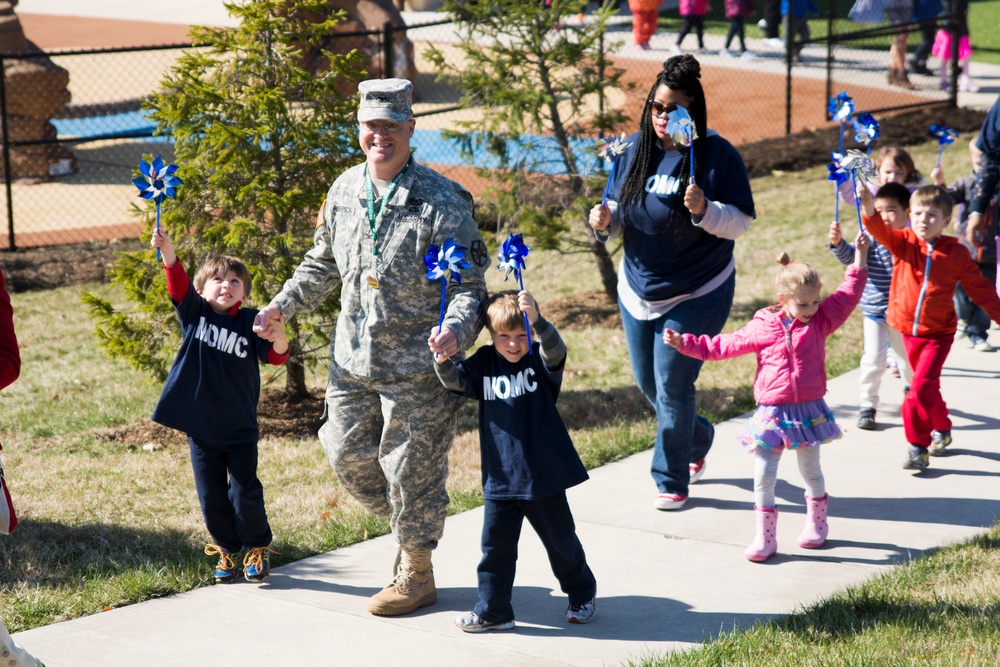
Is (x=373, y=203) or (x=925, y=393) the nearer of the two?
(x=373, y=203)

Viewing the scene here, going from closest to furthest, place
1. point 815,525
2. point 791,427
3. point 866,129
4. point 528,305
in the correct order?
point 528,305, point 791,427, point 815,525, point 866,129

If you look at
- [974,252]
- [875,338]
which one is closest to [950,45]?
[974,252]

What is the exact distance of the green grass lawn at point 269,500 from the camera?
4.33 metres

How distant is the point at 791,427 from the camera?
509cm

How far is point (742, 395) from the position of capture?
772cm

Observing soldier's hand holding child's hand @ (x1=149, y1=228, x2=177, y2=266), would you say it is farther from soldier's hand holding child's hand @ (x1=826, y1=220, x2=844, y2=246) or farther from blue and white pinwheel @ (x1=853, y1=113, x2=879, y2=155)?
blue and white pinwheel @ (x1=853, y1=113, x2=879, y2=155)

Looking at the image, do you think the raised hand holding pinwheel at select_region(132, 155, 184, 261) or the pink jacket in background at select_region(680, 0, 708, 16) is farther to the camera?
the pink jacket in background at select_region(680, 0, 708, 16)

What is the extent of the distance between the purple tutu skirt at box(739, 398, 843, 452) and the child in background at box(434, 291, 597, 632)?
1.06m

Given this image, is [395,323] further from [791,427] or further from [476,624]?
[791,427]

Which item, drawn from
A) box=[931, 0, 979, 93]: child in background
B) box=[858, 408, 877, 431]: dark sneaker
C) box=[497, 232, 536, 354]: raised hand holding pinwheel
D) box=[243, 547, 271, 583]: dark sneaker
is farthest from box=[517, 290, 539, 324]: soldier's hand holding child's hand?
box=[931, 0, 979, 93]: child in background

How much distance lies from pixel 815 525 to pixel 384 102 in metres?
2.62

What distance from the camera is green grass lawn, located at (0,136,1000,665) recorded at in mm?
4328

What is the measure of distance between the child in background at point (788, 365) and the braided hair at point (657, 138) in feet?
2.15

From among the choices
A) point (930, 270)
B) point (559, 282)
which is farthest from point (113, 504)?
point (559, 282)
